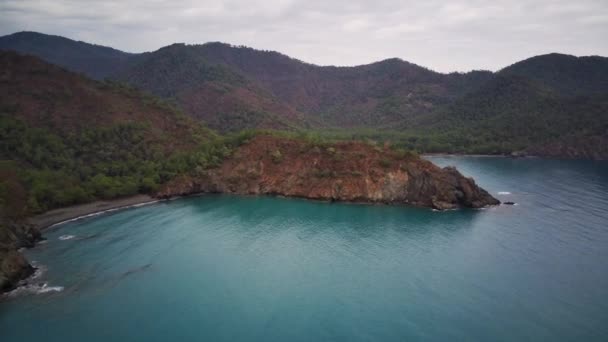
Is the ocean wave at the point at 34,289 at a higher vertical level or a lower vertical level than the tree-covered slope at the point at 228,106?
lower

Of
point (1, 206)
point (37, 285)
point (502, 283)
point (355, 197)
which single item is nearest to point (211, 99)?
point (355, 197)

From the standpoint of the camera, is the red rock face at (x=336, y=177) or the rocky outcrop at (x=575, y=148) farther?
the rocky outcrop at (x=575, y=148)

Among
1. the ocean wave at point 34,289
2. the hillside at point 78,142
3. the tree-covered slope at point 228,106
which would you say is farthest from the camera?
the tree-covered slope at point 228,106

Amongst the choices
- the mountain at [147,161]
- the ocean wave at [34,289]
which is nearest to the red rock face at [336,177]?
the mountain at [147,161]

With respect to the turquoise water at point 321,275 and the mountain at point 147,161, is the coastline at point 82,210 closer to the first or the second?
the mountain at point 147,161

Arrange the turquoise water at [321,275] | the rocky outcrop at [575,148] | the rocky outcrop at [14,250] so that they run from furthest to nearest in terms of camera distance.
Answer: the rocky outcrop at [575,148], the rocky outcrop at [14,250], the turquoise water at [321,275]

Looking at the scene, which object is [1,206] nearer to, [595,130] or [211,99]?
[211,99]
